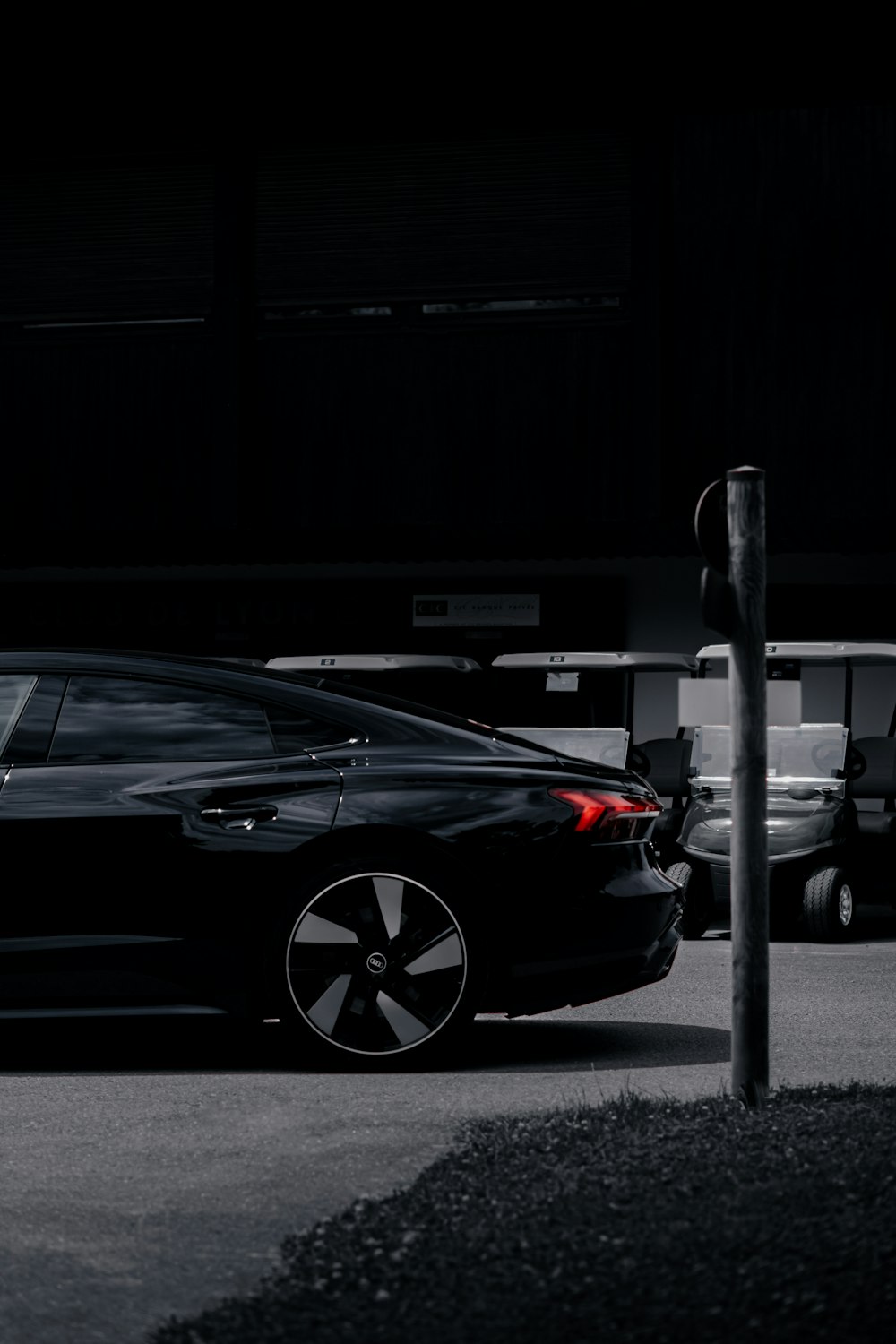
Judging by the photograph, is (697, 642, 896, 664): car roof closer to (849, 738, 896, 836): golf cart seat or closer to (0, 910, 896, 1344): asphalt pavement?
(849, 738, 896, 836): golf cart seat

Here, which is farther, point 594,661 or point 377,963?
point 594,661

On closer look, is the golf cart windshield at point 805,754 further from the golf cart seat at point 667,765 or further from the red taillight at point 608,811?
the red taillight at point 608,811

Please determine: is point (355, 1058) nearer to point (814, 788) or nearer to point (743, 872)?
point (743, 872)

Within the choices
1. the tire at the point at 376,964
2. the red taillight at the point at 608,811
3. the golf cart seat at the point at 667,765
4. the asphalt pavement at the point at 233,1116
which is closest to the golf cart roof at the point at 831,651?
the golf cart seat at the point at 667,765

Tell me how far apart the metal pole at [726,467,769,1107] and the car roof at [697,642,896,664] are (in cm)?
890

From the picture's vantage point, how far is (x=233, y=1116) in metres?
6.54

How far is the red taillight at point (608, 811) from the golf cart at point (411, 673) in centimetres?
700

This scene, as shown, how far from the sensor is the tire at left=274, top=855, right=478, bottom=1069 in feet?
23.7

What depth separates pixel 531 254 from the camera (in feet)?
64.5

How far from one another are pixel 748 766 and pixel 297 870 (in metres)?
2.00

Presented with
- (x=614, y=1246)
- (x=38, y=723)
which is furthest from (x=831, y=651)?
(x=614, y=1246)

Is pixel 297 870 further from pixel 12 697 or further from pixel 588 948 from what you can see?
pixel 12 697

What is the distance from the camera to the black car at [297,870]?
7262 millimetres

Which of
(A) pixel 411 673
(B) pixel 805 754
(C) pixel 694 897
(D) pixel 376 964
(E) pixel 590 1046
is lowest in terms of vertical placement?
(C) pixel 694 897
